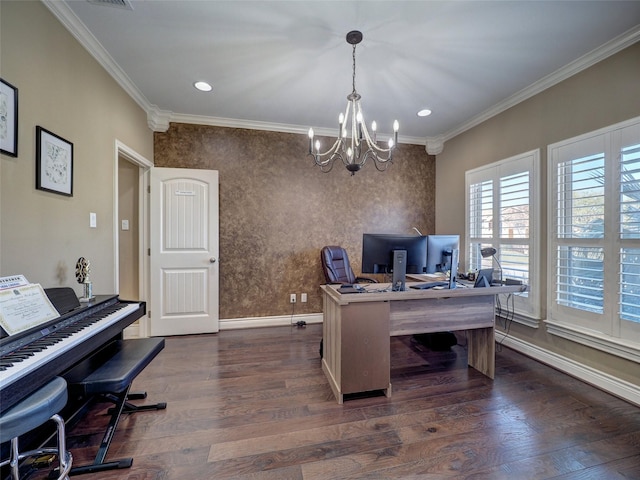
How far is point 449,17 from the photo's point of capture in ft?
6.10

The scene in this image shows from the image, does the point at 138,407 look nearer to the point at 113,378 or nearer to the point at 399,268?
the point at 113,378

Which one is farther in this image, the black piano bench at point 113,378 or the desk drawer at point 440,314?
the desk drawer at point 440,314

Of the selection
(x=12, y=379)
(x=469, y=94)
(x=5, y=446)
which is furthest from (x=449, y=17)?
(x=5, y=446)

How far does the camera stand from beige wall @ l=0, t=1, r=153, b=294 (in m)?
1.49

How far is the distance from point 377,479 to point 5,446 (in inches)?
73.5

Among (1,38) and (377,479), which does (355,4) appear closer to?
(1,38)

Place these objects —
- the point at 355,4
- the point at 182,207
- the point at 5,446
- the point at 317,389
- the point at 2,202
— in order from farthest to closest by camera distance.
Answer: the point at 182,207
the point at 317,389
the point at 355,4
the point at 2,202
the point at 5,446

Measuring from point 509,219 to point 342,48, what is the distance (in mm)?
2533

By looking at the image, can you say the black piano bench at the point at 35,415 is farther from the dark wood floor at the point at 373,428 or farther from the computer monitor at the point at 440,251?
the computer monitor at the point at 440,251

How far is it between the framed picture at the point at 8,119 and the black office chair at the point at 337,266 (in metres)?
2.77

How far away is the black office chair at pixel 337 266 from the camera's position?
11.2 feet

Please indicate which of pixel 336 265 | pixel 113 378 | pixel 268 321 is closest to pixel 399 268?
pixel 336 265

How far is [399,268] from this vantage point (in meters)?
2.18

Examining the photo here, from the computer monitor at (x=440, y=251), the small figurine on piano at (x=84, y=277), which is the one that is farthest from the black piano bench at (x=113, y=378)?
the computer monitor at (x=440, y=251)
